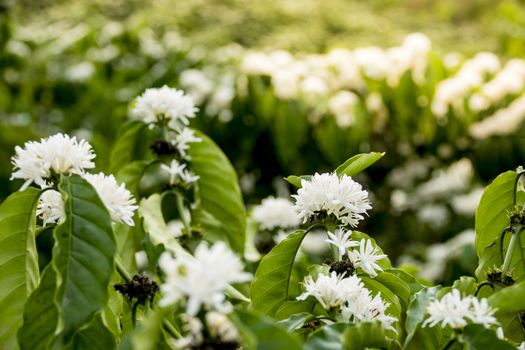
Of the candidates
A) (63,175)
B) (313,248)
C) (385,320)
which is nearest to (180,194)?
(63,175)

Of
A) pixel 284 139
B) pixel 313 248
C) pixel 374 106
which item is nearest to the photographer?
pixel 313 248

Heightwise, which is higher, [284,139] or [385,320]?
[385,320]

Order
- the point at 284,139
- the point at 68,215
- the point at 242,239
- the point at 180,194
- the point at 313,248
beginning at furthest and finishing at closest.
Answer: the point at 284,139 < the point at 313,248 < the point at 242,239 < the point at 180,194 < the point at 68,215

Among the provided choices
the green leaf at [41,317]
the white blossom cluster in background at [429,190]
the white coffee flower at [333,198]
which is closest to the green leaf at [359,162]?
the white coffee flower at [333,198]

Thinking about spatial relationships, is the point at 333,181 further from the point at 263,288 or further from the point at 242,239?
the point at 242,239

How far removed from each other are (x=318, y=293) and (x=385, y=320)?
0.26ft

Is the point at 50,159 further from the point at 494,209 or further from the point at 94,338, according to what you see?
the point at 494,209

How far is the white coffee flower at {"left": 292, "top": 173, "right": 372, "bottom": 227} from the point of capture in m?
0.86

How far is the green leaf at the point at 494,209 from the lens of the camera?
994 millimetres

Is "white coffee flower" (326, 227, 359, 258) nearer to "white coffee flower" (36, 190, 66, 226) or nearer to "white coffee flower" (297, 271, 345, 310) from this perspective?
"white coffee flower" (297, 271, 345, 310)

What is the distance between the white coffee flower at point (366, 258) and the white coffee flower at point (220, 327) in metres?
0.29

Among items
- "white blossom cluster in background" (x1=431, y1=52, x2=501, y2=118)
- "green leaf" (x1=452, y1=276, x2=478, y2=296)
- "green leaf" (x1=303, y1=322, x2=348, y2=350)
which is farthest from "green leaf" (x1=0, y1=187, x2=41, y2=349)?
"white blossom cluster in background" (x1=431, y1=52, x2=501, y2=118)

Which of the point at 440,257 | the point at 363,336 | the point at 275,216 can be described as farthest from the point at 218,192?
the point at 440,257

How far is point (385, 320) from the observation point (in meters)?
0.80
